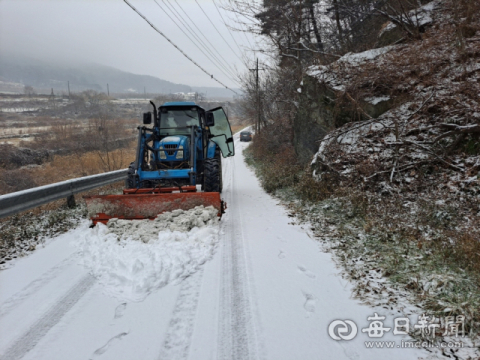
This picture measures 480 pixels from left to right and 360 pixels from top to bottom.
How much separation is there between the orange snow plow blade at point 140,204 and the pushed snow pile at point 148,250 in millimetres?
192

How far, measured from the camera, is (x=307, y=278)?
363 cm

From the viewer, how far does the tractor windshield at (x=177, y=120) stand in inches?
312

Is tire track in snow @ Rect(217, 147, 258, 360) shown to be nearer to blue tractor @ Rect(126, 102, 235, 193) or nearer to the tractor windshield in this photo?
blue tractor @ Rect(126, 102, 235, 193)

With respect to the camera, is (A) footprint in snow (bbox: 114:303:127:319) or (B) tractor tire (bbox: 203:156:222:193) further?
(B) tractor tire (bbox: 203:156:222:193)

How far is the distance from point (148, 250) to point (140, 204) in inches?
61.5

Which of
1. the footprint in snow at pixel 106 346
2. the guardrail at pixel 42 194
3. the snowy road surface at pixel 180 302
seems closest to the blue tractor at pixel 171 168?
the snowy road surface at pixel 180 302

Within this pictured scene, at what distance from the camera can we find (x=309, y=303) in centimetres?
310

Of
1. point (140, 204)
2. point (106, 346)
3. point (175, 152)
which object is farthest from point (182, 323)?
point (175, 152)

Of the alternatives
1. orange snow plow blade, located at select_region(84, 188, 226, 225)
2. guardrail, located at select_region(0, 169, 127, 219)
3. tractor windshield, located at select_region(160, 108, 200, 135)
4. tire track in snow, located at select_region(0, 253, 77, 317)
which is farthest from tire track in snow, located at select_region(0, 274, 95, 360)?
tractor windshield, located at select_region(160, 108, 200, 135)

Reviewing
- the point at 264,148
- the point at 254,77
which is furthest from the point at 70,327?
the point at 254,77

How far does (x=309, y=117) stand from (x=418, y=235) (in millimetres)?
6416

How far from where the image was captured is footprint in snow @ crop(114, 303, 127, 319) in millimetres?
2945

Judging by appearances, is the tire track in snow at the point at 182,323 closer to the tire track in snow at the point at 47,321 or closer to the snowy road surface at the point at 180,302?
the snowy road surface at the point at 180,302

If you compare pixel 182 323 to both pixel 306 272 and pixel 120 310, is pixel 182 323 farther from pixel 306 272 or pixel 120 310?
pixel 306 272
